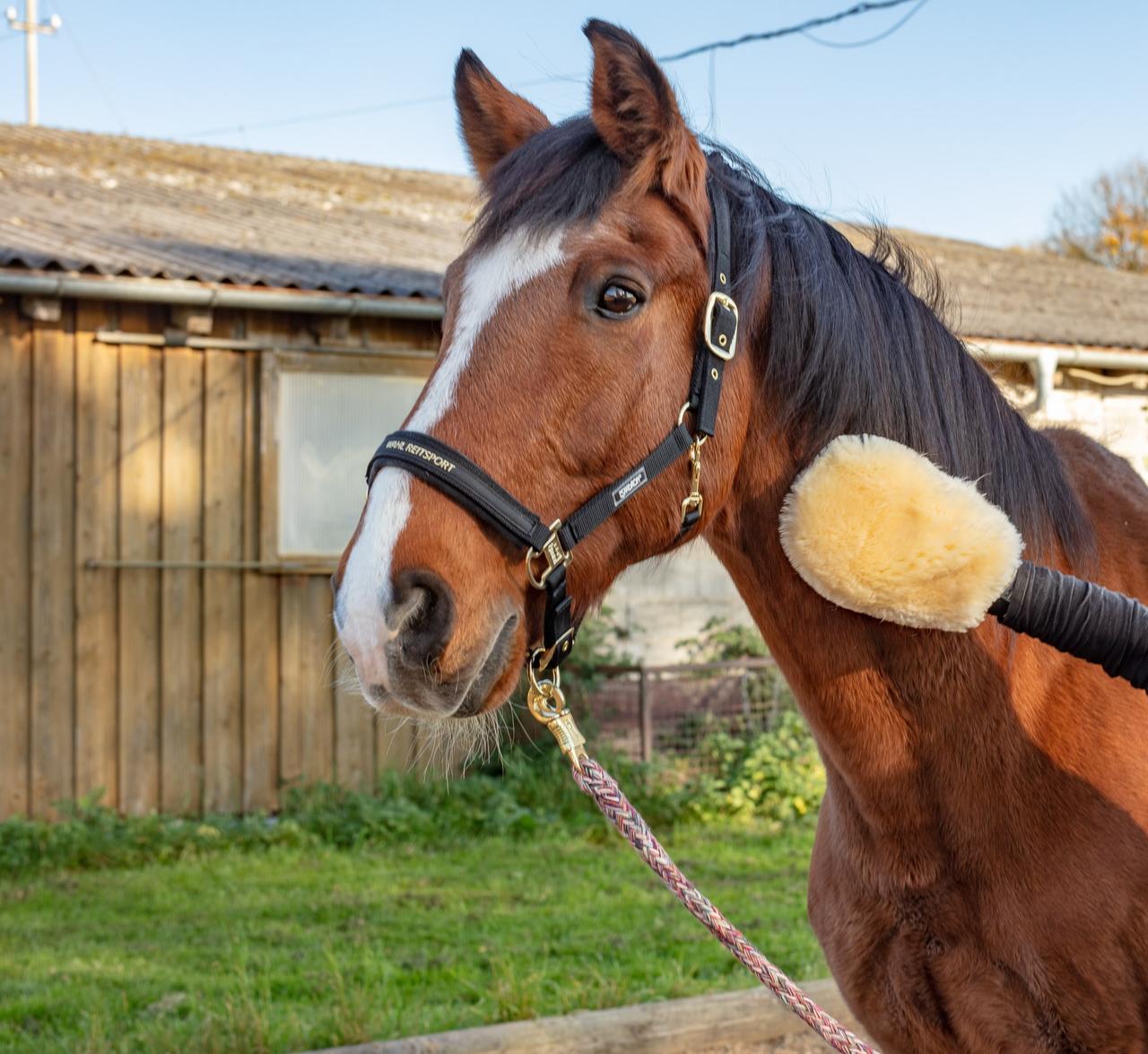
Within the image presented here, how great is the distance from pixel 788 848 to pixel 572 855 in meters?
1.30

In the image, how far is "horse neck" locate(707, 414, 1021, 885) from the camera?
2117 millimetres

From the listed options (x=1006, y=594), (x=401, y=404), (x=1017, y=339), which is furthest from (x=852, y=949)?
(x=1017, y=339)

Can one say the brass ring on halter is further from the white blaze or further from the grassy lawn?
the grassy lawn

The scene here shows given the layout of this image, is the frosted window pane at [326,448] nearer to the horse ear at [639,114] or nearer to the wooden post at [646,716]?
the wooden post at [646,716]

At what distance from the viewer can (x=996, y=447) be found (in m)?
2.23

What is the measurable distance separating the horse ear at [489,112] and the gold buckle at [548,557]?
843 mm

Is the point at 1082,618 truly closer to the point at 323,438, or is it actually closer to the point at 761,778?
the point at 761,778

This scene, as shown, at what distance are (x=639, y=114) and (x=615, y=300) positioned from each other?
0.32 meters

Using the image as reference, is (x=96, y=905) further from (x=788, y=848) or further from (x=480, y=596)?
(x=480, y=596)

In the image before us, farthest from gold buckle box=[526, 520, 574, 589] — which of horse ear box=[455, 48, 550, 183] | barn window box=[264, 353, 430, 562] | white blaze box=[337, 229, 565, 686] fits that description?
barn window box=[264, 353, 430, 562]

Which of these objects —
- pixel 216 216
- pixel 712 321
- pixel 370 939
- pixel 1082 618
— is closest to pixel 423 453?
pixel 712 321

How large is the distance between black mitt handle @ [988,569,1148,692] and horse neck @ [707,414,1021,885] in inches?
8.1

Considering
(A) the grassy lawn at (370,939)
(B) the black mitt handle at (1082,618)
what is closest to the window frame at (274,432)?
(A) the grassy lawn at (370,939)

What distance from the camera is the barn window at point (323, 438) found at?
809 cm
